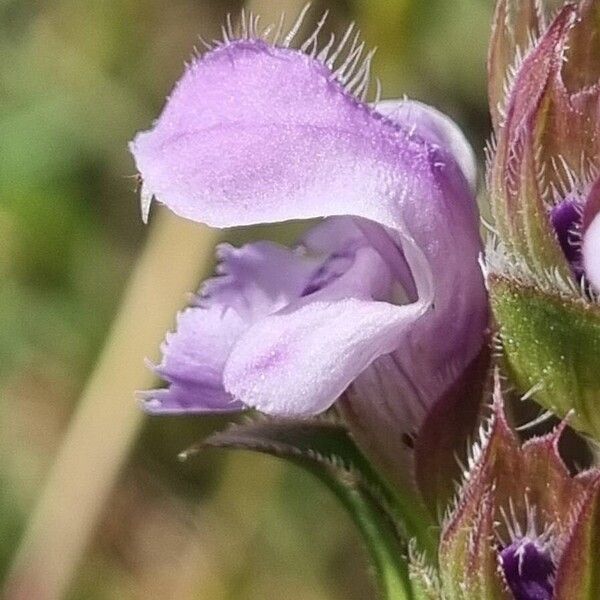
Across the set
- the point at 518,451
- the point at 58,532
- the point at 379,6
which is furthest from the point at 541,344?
the point at 379,6

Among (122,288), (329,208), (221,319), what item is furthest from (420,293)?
(122,288)

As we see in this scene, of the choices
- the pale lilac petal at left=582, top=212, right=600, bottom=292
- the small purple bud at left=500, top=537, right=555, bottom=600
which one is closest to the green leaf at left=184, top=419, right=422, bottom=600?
the small purple bud at left=500, top=537, right=555, bottom=600

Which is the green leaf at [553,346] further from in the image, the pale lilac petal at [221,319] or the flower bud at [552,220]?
the pale lilac petal at [221,319]

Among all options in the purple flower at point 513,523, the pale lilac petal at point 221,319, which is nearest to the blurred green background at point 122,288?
the pale lilac petal at point 221,319

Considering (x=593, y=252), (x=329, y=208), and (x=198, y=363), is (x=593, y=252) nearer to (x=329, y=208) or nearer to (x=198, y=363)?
(x=329, y=208)

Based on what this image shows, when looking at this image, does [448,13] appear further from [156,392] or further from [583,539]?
[583,539]

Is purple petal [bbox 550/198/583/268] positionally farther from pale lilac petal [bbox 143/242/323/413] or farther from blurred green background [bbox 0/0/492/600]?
blurred green background [bbox 0/0/492/600]
